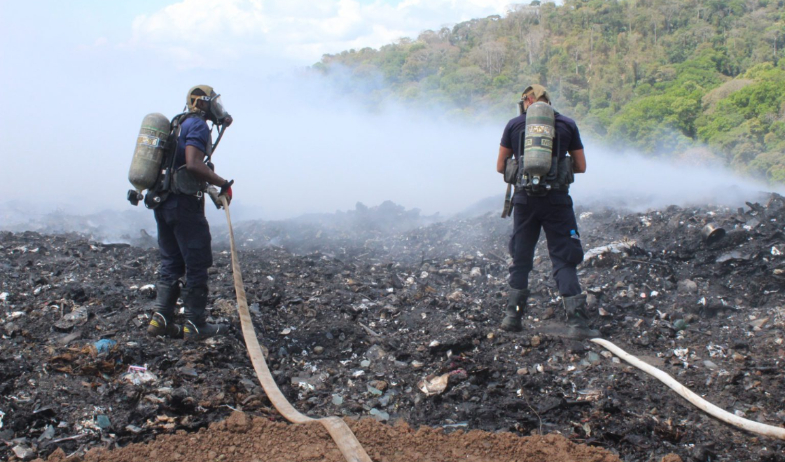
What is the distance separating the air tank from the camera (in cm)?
395

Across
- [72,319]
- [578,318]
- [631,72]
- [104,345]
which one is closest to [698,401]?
[578,318]

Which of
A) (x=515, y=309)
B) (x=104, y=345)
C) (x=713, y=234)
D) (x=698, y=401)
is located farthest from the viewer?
(x=713, y=234)

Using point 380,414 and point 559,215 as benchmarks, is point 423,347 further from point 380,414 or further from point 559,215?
point 559,215

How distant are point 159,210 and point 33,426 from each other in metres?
1.65

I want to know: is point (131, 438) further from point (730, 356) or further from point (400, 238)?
point (400, 238)

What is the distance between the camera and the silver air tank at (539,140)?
13.5 feet

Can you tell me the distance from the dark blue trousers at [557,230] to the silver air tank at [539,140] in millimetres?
261

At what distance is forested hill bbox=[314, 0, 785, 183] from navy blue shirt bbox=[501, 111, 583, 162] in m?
20.3

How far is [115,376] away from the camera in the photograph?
3537 millimetres

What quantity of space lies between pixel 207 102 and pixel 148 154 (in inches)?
22.9

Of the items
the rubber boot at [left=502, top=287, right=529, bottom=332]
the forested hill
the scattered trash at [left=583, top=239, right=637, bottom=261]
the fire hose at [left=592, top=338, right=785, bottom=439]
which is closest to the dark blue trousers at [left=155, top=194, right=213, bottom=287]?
the rubber boot at [left=502, top=287, right=529, bottom=332]

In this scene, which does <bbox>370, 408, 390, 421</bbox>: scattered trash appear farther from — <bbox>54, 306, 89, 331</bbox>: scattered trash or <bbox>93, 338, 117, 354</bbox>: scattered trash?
<bbox>54, 306, 89, 331</bbox>: scattered trash

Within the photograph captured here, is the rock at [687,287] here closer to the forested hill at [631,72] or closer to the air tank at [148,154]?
the air tank at [148,154]

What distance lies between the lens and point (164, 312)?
165 inches
